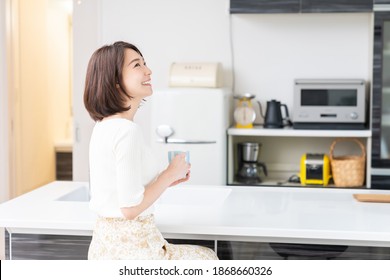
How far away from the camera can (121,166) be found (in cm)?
167

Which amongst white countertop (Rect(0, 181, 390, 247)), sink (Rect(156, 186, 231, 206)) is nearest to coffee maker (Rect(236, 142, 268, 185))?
sink (Rect(156, 186, 231, 206))

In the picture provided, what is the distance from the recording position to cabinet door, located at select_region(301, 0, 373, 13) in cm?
406

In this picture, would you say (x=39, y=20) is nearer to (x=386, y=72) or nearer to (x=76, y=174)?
(x=76, y=174)

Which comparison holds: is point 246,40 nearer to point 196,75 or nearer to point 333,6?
point 196,75

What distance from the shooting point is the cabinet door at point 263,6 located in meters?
4.11

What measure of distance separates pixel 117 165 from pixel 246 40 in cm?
304

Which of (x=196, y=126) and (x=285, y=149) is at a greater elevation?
(x=196, y=126)

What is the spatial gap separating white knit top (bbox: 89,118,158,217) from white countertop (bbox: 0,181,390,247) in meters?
0.28

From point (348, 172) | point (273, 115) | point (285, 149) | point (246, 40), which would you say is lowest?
point (348, 172)

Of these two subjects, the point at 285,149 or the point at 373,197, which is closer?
the point at 373,197

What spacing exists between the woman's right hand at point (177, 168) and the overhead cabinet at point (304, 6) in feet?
8.01

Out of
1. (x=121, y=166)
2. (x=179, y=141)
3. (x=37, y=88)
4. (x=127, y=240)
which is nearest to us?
(x=121, y=166)

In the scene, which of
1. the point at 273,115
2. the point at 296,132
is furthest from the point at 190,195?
the point at 273,115

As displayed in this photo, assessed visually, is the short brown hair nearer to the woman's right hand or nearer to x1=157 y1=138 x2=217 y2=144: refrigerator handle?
the woman's right hand
